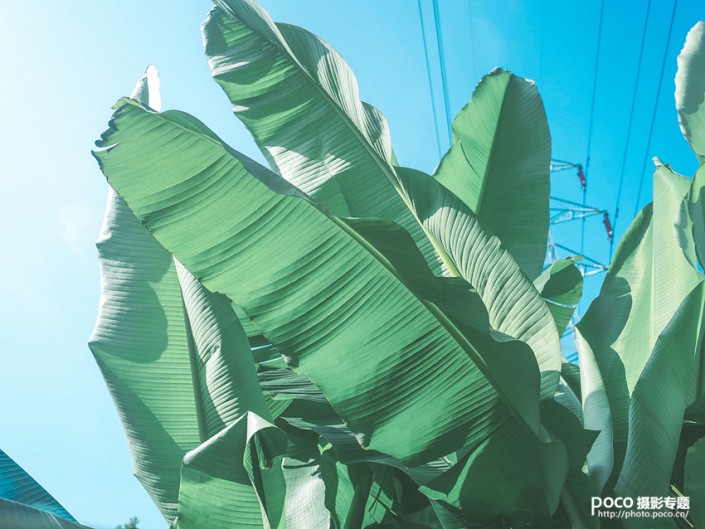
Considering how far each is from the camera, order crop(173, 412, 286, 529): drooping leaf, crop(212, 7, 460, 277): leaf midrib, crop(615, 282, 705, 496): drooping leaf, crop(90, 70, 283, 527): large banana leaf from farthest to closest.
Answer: crop(212, 7, 460, 277): leaf midrib < crop(90, 70, 283, 527): large banana leaf < crop(615, 282, 705, 496): drooping leaf < crop(173, 412, 286, 529): drooping leaf

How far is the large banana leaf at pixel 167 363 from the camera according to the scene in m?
1.57

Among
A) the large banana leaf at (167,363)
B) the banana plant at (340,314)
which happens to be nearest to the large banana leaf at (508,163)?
the banana plant at (340,314)

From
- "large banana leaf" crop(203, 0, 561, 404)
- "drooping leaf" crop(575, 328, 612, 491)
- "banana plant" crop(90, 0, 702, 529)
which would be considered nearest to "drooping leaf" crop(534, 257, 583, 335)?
"banana plant" crop(90, 0, 702, 529)

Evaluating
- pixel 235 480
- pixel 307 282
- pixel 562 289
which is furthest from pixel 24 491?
pixel 562 289

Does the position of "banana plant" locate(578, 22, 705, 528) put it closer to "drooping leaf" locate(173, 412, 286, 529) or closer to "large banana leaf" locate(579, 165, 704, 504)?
"large banana leaf" locate(579, 165, 704, 504)

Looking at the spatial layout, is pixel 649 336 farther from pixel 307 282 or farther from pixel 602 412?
pixel 307 282

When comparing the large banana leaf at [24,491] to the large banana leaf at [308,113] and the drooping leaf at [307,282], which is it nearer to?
the drooping leaf at [307,282]

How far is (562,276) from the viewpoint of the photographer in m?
1.97

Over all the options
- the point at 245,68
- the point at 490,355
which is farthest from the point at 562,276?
the point at 245,68

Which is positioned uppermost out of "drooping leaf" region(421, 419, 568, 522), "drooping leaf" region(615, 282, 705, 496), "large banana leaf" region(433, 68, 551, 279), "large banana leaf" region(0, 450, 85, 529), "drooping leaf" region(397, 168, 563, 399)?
"large banana leaf" region(433, 68, 551, 279)

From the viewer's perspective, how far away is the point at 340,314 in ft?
4.05

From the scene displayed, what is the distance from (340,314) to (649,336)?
1014mm

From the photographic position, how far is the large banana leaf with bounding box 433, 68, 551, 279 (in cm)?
198

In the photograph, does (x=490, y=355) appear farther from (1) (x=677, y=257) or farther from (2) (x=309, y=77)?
(2) (x=309, y=77)
